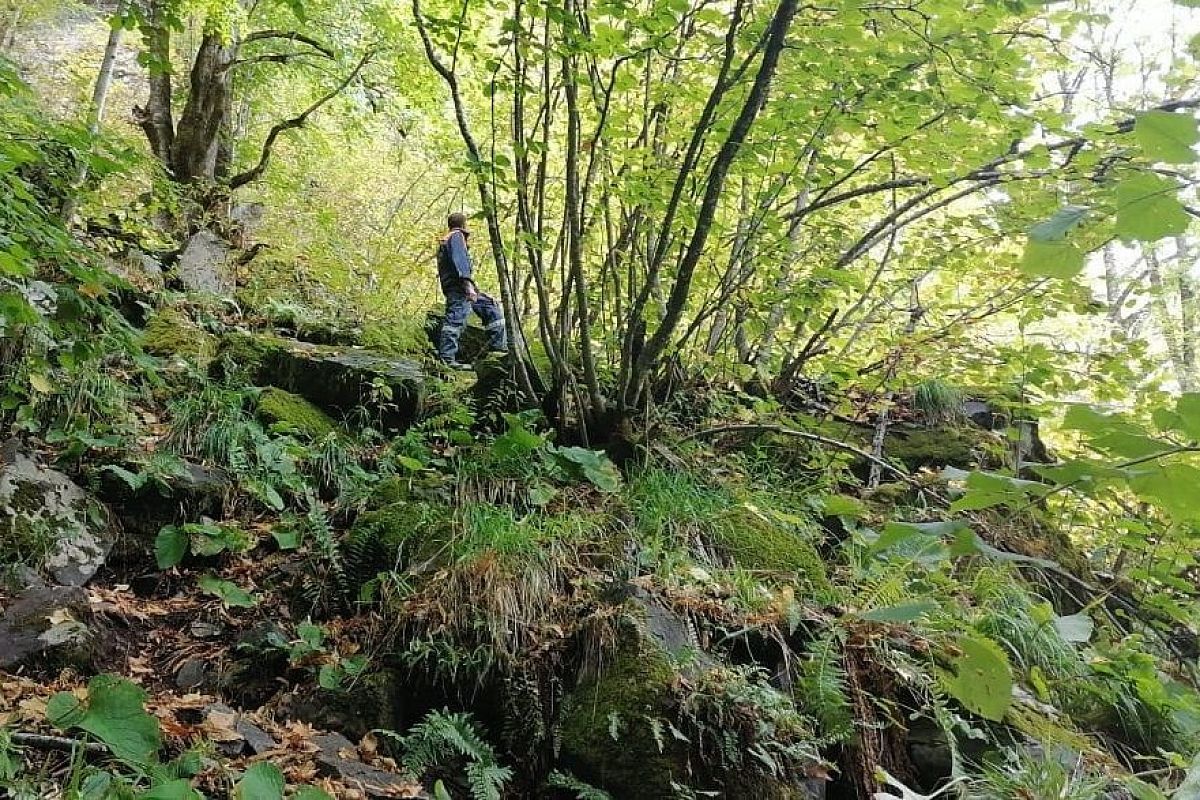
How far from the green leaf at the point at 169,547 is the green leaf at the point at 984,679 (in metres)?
3.71

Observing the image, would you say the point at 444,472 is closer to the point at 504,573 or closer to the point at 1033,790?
the point at 504,573

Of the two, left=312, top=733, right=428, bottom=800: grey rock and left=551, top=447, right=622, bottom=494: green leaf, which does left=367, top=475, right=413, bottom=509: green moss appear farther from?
left=312, top=733, right=428, bottom=800: grey rock

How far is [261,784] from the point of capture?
1903 mm

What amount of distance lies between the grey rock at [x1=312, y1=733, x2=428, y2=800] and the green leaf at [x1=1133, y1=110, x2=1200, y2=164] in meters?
2.65

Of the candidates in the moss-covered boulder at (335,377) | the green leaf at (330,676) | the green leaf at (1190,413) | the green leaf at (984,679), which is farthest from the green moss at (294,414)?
the green leaf at (1190,413)

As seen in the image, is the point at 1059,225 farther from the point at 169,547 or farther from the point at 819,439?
the point at 169,547

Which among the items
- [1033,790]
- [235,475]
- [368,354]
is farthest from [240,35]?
[1033,790]

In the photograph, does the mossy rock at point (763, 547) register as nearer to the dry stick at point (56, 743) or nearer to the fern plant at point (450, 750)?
the fern plant at point (450, 750)

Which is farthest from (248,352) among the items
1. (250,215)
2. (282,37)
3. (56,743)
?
(250,215)

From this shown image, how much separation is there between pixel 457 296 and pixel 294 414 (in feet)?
7.05

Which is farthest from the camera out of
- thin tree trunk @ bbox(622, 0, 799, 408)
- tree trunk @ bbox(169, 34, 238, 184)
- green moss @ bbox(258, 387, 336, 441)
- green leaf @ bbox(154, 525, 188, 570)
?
tree trunk @ bbox(169, 34, 238, 184)

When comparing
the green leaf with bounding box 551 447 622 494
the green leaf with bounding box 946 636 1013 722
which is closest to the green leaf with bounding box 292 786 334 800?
the green leaf with bounding box 946 636 1013 722

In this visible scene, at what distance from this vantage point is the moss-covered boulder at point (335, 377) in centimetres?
532

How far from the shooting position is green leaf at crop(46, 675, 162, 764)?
1929 millimetres
